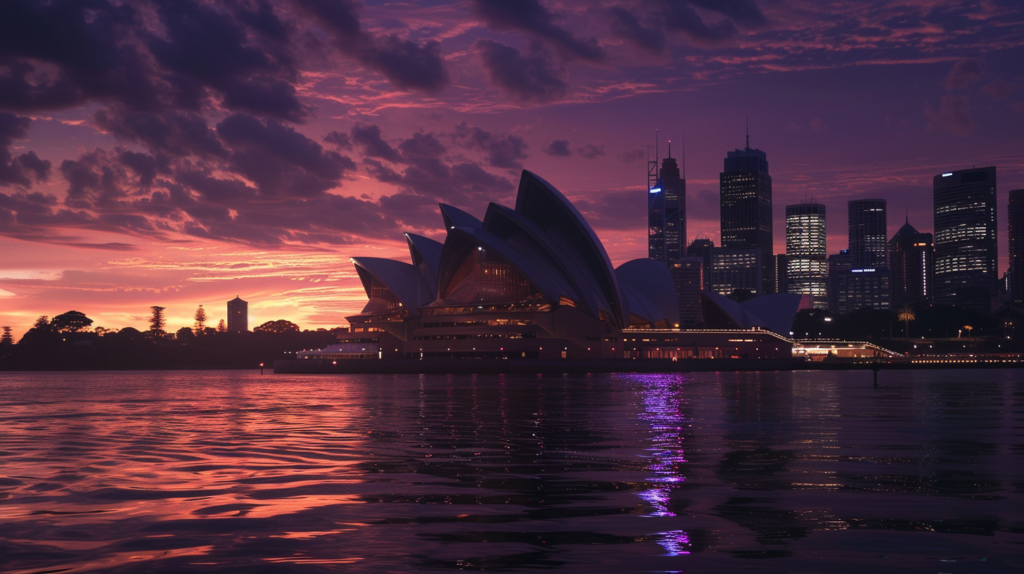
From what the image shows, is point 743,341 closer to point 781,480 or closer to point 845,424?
point 845,424

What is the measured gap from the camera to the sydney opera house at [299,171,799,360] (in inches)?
4397

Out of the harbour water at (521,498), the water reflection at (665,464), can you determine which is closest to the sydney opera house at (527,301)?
the water reflection at (665,464)

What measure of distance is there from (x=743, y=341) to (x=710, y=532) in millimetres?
128168

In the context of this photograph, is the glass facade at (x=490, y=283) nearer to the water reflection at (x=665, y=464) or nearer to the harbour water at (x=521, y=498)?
the water reflection at (x=665, y=464)

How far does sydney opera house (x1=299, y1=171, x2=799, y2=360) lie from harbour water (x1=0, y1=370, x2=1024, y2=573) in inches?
3367

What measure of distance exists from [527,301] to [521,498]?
102501 mm

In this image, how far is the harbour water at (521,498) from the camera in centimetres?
875

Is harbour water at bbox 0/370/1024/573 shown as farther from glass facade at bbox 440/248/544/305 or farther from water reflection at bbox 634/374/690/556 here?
glass facade at bbox 440/248/544/305

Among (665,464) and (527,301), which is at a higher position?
(527,301)

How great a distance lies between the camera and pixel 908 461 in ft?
54.7

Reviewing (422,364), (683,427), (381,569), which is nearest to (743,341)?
(422,364)

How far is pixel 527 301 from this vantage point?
115 metres

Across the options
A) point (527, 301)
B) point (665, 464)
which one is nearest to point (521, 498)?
point (665, 464)

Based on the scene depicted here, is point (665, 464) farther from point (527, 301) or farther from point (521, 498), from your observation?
point (527, 301)
